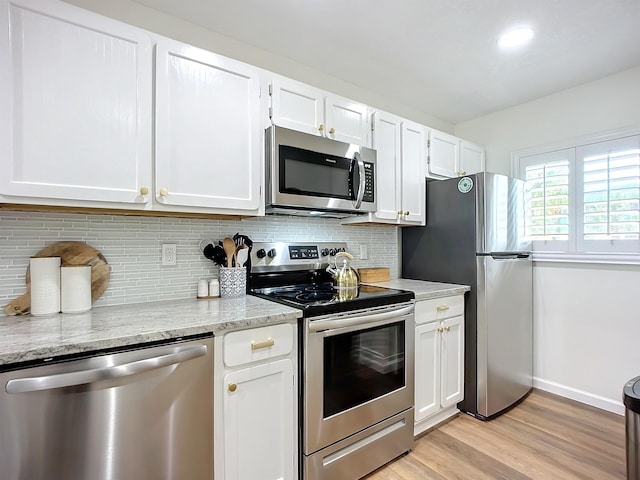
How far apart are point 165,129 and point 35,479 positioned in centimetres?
131

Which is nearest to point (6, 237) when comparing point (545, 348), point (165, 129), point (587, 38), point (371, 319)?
point (165, 129)

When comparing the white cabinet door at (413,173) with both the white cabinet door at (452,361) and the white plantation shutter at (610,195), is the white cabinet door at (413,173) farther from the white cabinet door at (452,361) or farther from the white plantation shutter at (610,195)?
the white plantation shutter at (610,195)

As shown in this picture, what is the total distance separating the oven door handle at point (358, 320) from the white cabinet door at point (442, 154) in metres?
1.30

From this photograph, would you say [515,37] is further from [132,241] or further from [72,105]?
[132,241]

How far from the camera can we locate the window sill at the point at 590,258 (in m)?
2.36

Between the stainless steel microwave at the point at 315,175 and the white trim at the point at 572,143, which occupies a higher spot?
the white trim at the point at 572,143

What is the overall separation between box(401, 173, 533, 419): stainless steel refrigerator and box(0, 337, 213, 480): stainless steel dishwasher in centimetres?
187

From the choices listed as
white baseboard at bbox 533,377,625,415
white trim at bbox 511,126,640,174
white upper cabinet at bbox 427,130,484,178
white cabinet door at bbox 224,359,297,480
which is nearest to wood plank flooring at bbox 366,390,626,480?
white baseboard at bbox 533,377,625,415

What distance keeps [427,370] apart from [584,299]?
1.50m

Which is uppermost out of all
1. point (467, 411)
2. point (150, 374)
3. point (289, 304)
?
point (289, 304)

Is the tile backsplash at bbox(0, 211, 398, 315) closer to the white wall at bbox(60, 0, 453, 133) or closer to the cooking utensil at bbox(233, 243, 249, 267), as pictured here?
the cooking utensil at bbox(233, 243, 249, 267)

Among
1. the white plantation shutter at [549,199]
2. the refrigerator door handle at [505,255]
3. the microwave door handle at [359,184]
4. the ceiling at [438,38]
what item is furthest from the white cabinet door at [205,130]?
the white plantation shutter at [549,199]

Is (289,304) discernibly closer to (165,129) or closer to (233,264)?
(233,264)

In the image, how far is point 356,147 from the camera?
82.0 inches
